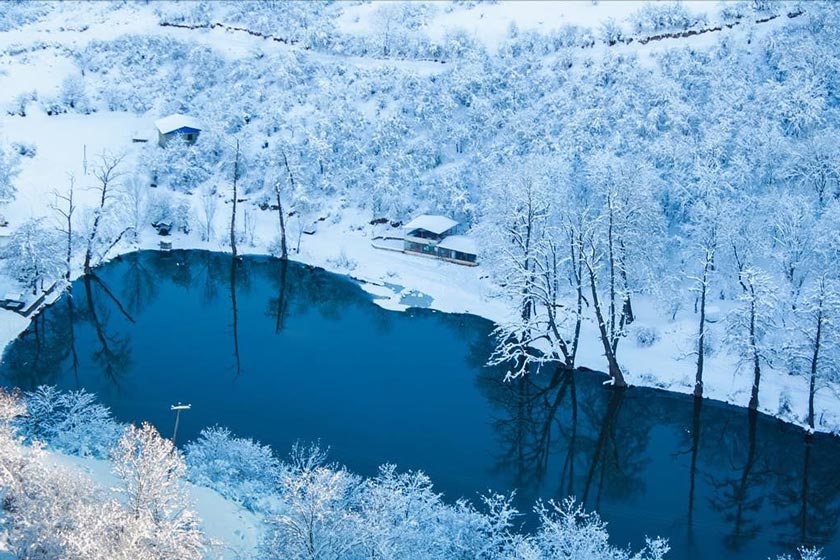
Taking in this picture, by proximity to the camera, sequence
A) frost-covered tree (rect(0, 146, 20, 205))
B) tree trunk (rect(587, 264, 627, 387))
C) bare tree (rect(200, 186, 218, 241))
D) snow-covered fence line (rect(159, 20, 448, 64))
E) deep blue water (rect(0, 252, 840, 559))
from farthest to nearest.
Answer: snow-covered fence line (rect(159, 20, 448, 64)) < bare tree (rect(200, 186, 218, 241)) < frost-covered tree (rect(0, 146, 20, 205)) < tree trunk (rect(587, 264, 627, 387)) < deep blue water (rect(0, 252, 840, 559))

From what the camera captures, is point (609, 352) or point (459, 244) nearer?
point (609, 352)

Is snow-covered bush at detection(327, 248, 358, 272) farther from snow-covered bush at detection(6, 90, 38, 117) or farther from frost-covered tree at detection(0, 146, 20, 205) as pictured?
snow-covered bush at detection(6, 90, 38, 117)

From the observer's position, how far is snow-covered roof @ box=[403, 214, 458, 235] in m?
56.8

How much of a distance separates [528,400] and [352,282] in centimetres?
1809

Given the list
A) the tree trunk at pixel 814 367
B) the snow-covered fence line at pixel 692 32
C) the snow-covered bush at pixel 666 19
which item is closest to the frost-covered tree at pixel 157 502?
the tree trunk at pixel 814 367

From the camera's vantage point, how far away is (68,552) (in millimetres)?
20719

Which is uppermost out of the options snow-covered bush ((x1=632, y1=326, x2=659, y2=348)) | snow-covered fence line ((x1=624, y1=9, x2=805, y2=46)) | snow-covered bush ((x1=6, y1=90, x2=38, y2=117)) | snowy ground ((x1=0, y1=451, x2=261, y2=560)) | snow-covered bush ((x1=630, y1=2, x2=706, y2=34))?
snow-covered bush ((x1=630, y1=2, x2=706, y2=34))

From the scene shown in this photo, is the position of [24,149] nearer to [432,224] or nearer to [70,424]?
[432,224]

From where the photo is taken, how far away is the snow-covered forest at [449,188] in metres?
26.6

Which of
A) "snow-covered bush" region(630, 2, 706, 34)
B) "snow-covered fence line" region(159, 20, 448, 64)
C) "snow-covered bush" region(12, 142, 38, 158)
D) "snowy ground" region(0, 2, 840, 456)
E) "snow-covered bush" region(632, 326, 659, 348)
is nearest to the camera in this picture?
"snowy ground" region(0, 2, 840, 456)

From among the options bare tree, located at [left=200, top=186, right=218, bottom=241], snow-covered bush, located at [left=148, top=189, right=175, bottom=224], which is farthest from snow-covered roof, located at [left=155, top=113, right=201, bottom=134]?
snow-covered bush, located at [left=148, top=189, right=175, bottom=224]

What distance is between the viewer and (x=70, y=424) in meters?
33.0

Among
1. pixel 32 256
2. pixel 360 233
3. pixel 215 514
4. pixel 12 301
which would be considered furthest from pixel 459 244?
pixel 215 514

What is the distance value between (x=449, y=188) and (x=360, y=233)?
7934mm
